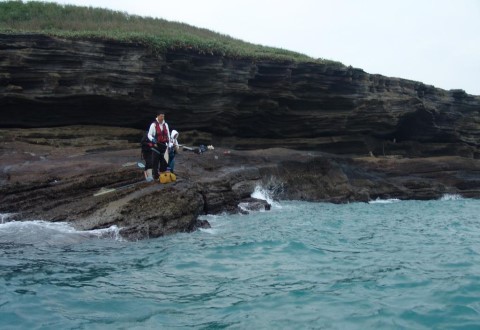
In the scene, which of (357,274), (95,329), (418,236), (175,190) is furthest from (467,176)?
(95,329)

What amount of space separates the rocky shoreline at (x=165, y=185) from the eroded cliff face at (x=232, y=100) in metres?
1.37

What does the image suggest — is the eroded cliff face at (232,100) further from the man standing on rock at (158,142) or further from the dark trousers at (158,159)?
the dark trousers at (158,159)

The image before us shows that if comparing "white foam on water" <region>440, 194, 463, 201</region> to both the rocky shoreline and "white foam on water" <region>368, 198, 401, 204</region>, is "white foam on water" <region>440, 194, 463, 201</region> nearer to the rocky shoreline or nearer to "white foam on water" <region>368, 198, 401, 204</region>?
the rocky shoreline

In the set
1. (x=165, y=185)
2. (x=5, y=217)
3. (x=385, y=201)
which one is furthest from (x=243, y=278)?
(x=385, y=201)

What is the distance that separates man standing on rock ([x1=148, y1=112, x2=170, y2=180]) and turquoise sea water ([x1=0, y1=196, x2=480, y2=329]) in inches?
123

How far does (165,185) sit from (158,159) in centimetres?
143

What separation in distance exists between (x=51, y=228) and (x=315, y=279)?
665cm

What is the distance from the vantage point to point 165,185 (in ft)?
47.4

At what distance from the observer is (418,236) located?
1276 centimetres

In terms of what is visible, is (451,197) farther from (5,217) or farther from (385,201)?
(5,217)

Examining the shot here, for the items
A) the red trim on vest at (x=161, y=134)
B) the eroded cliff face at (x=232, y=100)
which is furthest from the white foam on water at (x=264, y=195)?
the eroded cliff face at (x=232, y=100)

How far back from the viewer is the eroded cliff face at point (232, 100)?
20766 millimetres

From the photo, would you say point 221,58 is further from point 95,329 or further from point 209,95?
point 95,329

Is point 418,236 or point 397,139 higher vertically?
point 397,139
